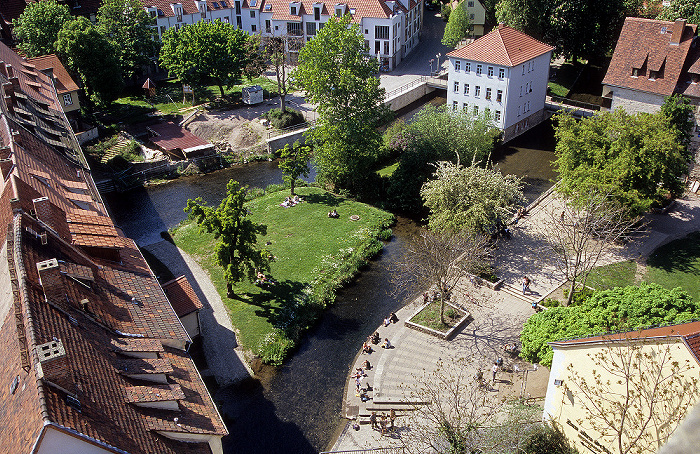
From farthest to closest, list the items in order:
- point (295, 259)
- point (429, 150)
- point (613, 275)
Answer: point (429, 150)
point (295, 259)
point (613, 275)

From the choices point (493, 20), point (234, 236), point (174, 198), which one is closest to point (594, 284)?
point (234, 236)

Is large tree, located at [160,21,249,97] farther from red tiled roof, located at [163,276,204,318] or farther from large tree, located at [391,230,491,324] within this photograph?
large tree, located at [391,230,491,324]

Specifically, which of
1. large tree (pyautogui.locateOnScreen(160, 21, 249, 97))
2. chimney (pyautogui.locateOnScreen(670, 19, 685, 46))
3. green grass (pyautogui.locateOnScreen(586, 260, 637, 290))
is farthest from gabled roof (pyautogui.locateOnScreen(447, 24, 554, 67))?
large tree (pyautogui.locateOnScreen(160, 21, 249, 97))

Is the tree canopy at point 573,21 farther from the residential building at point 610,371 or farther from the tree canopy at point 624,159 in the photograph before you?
the residential building at point 610,371

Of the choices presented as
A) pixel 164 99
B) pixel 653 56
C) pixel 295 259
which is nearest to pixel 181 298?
pixel 295 259

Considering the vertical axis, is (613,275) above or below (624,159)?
below

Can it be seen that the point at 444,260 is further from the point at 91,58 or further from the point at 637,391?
the point at 91,58

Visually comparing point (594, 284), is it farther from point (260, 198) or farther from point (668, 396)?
point (260, 198)
